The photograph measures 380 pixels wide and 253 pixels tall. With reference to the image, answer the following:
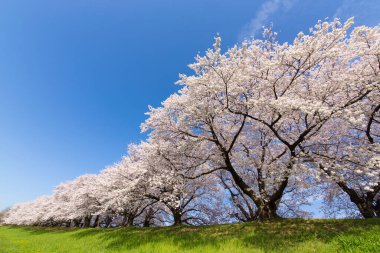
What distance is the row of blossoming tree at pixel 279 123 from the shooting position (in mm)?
12656

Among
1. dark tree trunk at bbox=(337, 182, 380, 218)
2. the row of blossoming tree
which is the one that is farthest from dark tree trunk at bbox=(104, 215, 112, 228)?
dark tree trunk at bbox=(337, 182, 380, 218)

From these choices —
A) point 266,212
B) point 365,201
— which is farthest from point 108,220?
point 365,201

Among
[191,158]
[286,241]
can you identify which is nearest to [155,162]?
[191,158]

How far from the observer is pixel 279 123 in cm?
1745

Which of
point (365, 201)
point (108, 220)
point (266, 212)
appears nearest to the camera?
point (266, 212)

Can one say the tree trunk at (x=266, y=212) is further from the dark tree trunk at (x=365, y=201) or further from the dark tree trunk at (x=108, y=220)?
the dark tree trunk at (x=108, y=220)

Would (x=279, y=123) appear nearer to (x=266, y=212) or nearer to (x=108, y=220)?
(x=266, y=212)

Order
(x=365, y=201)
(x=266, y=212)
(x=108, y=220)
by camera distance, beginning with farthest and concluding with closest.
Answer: (x=108, y=220) < (x=365, y=201) < (x=266, y=212)

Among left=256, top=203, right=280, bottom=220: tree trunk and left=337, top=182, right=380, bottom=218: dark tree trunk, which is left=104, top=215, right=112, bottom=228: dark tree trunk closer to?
left=256, top=203, right=280, bottom=220: tree trunk

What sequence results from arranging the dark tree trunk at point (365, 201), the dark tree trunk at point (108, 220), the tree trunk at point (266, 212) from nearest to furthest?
the tree trunk at point (266, 212)
the dark tree trunk at point (365, 201)
the dark tree trunk at point (108, 220)

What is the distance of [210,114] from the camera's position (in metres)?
16.0

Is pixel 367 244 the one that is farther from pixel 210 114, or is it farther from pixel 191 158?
pixel 191 158

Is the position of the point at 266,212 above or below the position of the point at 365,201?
below

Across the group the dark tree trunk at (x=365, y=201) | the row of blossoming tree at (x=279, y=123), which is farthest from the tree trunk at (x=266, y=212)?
the dark tree trunk at (x=365, y=201)
